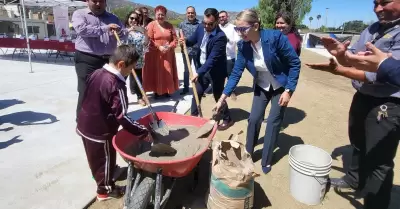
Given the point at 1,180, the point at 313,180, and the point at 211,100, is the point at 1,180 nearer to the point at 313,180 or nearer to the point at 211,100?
the point at 313,180

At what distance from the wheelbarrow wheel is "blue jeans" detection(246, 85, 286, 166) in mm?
1390

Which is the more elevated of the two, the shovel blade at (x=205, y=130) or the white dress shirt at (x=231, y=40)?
the white dress shirt at (x=231, y=40)

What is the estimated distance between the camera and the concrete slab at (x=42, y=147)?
97.0 inches

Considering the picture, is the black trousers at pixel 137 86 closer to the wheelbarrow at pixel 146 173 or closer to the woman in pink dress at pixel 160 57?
the woman in pink dress at pixel 160 57

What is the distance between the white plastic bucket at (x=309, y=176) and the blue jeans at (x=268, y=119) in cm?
30

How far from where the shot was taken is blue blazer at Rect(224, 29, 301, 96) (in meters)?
2.67

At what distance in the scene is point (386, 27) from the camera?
6.64ft

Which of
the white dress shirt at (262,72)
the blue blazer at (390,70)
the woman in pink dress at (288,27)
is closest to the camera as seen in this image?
the blue blazer at (390,70)

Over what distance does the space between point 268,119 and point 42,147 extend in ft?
8.86

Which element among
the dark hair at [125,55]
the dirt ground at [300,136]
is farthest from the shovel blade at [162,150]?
the dark hair at [125,55]

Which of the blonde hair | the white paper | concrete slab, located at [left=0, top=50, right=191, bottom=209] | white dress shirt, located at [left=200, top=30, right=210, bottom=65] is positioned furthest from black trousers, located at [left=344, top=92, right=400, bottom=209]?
the white paper

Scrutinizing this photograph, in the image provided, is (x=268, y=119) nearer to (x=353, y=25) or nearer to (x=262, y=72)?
(x=262, y=72)

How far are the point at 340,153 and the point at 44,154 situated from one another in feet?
12.4

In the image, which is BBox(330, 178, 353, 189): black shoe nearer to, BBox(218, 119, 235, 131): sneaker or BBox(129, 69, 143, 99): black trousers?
BBox(218, 119, 235, 131): sneaker
